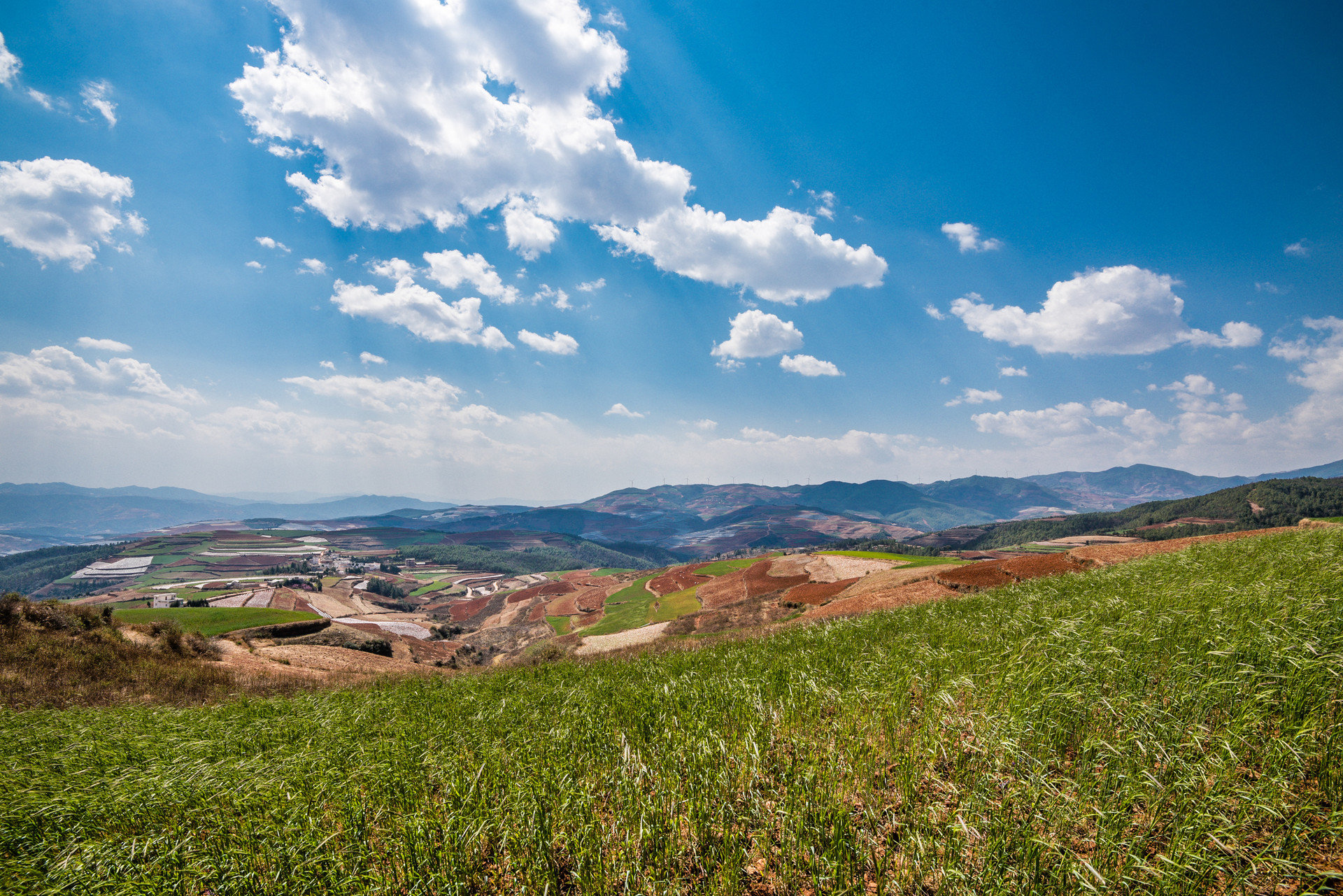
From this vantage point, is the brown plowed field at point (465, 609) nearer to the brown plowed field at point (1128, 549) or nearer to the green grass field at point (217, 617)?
the green grass field at point (217, 617)

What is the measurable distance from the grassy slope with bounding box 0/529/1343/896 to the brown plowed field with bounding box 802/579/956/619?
70.8ft

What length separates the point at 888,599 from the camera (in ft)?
99.1

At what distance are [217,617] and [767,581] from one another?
6383cm

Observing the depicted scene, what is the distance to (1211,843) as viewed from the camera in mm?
3174

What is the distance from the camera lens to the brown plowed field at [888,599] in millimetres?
27661

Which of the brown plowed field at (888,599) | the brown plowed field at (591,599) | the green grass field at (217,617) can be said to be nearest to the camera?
the brown plowed field at (888,599)

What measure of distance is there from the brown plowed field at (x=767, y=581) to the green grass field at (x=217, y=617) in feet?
174

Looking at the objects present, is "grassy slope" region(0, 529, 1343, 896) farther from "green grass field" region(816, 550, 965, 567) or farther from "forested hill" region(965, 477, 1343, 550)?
"forested hill" region(965, 477, 1343, 550)

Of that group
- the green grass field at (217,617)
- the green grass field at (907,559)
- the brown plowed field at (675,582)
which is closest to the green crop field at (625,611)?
the brown plowed field at (675,582)

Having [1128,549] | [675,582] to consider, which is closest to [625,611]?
[675,582]

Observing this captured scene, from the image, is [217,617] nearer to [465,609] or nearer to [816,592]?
[816,592]

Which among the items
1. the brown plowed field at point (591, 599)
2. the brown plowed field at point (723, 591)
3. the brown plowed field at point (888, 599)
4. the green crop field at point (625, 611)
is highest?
the brown plowed field at point (888, 599)

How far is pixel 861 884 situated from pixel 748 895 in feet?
2.98

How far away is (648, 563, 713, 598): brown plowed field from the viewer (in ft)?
253
